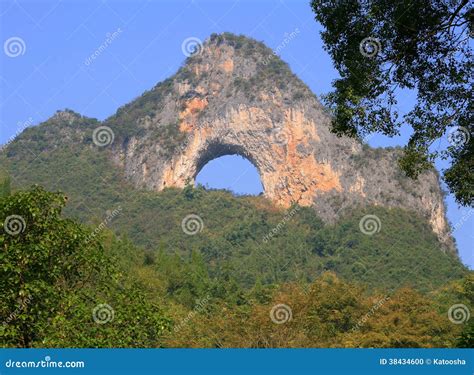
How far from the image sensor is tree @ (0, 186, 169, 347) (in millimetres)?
16938

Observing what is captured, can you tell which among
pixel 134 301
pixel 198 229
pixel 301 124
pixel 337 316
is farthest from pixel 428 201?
pixel 134 301

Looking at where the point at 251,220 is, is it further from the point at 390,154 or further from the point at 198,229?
the point at 390,154

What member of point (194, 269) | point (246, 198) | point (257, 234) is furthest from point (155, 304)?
point (246, 198)

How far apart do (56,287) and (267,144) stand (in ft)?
275

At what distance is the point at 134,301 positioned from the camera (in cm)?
1895

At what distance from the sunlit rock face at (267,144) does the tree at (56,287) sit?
78749 mm

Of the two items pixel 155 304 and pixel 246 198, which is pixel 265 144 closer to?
pixel 246 198

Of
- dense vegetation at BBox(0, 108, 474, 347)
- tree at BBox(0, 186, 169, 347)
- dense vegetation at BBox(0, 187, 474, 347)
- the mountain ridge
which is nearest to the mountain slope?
the mountain ridge

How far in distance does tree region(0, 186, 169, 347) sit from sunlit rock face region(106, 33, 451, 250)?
78749 millimetres

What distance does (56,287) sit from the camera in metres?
17.8

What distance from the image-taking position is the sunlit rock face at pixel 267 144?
9956 cm

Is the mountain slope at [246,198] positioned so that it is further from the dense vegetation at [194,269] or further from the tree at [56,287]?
the tree at [56,287]

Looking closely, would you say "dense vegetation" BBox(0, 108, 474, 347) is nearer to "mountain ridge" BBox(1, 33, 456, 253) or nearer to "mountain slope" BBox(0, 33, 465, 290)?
"mountain slope" BBox(0, 33, 465, 290)

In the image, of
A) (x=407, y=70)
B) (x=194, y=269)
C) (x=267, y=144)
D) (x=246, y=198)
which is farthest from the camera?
(x=267, y=144)
